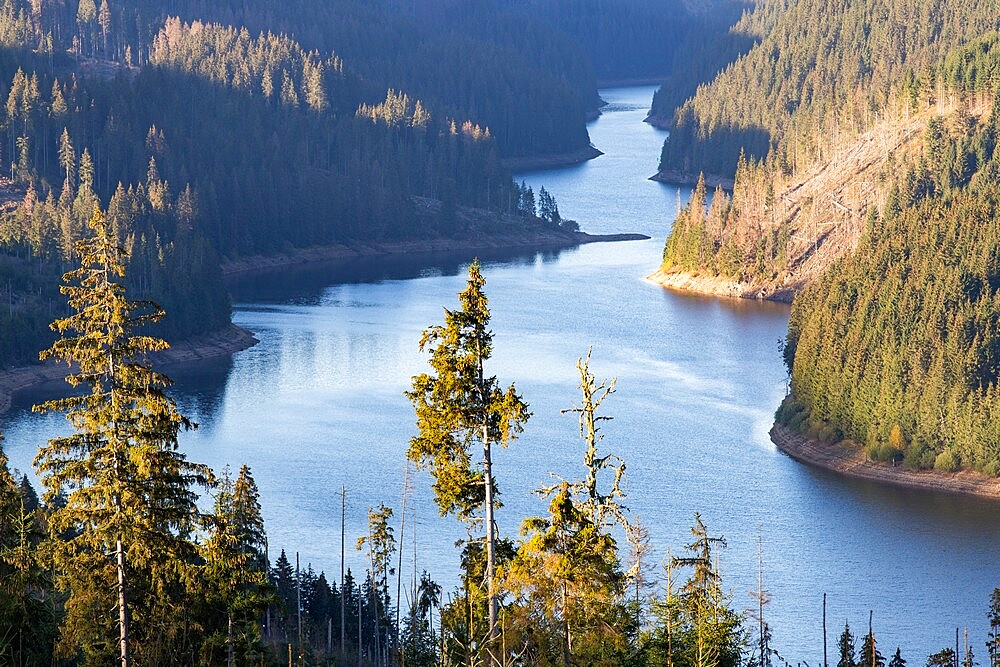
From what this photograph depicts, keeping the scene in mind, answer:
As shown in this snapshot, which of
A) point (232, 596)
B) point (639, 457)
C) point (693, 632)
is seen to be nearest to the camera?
point (693, 632)

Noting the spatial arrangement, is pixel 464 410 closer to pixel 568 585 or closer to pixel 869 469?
pixel 568 585

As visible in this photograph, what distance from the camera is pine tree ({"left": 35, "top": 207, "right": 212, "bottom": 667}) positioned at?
3866cm

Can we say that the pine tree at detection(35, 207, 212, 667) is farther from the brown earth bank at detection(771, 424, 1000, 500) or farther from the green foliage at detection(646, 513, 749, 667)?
the brown earth bank at detection(771, 424, 1000, 500)

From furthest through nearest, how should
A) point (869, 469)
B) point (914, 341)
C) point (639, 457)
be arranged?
1. point (914, 341)
2. point (869, 469)
3. point (639, 457)

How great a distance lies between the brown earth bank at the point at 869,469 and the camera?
379 feet

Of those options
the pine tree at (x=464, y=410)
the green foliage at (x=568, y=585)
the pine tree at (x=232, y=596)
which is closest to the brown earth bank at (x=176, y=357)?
the pine tree at (x=232, y=596)

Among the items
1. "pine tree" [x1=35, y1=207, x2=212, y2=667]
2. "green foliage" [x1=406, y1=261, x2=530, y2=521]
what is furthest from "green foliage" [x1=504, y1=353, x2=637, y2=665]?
"pine tree" [x1=35, y1=207, x2=212, y2=667]

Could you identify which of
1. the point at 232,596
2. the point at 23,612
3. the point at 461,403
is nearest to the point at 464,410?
the point at 461,403

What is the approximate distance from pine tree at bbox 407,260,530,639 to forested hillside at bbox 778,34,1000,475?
82.6 m

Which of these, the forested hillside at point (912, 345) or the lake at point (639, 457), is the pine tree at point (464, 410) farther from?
the forested hillside at point (912, 345)

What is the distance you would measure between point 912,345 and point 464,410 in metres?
95.1

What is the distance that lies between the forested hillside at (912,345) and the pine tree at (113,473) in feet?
280

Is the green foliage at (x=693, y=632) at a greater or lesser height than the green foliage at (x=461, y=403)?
lesser

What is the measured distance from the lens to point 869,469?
120688 mm
